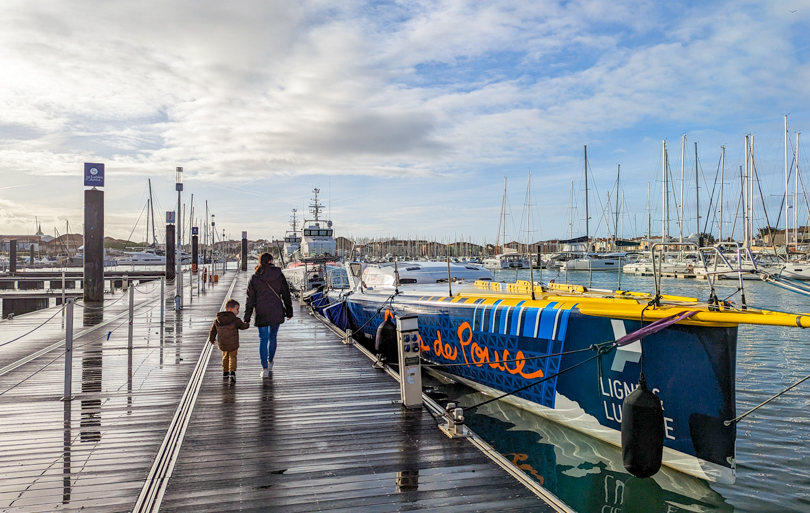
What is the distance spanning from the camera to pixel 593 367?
247 inches

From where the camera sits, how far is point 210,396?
7172 mm

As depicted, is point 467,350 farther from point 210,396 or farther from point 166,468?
point 166,468

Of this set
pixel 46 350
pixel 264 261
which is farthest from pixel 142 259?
pixel 264 261

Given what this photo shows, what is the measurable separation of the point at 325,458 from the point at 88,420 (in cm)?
295

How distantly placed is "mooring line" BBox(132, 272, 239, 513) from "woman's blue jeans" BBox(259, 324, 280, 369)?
991 mm

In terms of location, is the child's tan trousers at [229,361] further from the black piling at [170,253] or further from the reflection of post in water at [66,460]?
the black piling at [170,253]

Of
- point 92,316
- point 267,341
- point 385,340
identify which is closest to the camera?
point 267,341

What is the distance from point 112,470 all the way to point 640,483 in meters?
5.15

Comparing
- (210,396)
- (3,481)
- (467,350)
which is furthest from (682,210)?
(3,481)

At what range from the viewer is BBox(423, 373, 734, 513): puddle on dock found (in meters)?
5.42

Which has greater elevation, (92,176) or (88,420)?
(92,176)

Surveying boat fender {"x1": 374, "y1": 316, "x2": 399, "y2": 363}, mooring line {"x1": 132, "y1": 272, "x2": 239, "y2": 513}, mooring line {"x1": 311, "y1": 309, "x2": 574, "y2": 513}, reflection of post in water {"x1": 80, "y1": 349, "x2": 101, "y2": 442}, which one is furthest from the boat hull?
reflection of post in water {"x1": 80, "y1": 349, "x2": 101, "y2": 442}

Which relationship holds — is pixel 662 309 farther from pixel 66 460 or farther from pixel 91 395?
pixel 91 395

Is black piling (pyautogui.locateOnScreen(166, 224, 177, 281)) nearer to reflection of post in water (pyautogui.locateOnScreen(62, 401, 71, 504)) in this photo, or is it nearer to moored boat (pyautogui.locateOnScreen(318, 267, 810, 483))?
moored boat (pyautogui.locateOnScreen(318, 267, 810, 483))
